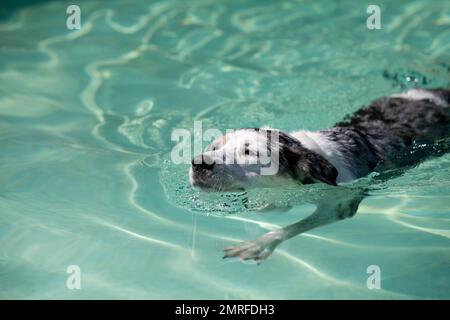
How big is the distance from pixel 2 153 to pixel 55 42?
413 cm

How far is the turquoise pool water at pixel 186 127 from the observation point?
439cm

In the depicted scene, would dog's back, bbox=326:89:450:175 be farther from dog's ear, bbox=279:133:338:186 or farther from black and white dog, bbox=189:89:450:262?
dog's ear, bbox=279:133:338:186

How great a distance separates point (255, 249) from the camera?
451cm

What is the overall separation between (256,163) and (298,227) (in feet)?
2.06

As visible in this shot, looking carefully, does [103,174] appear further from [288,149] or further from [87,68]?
[87,68]

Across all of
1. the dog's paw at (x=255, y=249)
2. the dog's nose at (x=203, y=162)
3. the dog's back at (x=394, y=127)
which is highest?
the dog's back at (x=394, y=127)

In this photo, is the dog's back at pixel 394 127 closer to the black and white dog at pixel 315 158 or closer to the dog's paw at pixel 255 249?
the black and white dog at pixel 315 158

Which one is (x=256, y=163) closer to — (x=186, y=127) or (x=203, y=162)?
(x=203, y=162)

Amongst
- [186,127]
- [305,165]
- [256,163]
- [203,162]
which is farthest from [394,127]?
[203,162]

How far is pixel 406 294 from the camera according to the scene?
414 centimetres

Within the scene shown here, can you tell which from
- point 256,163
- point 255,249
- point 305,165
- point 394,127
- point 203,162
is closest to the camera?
point 255,249

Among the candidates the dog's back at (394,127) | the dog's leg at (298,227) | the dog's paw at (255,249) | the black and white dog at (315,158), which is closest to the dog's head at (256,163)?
the black and white dog at (315,158)

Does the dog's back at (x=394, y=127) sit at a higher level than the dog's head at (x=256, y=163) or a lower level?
higher

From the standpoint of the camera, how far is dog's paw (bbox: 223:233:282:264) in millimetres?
4465
